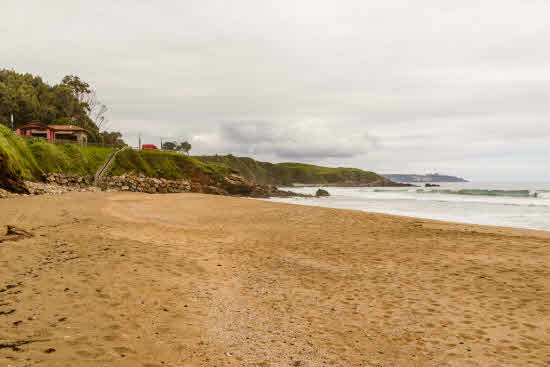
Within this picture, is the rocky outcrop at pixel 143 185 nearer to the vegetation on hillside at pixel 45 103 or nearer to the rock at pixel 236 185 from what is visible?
the rock at pixel 236 185

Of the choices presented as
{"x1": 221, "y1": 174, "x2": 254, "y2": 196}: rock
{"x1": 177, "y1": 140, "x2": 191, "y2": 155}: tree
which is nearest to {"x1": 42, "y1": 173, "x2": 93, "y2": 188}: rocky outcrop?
{"x1": 221, "y1": 174, "x2": 254, "y2": 196}: rock

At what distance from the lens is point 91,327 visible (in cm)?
447

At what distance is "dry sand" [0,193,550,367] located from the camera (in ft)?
13.9

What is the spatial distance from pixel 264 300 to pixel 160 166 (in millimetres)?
43349

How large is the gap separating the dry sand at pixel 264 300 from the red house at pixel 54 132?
3808cm

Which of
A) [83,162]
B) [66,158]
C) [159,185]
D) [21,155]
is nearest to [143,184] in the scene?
[159,185]

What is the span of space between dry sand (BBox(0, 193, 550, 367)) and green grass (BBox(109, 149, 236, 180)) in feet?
106

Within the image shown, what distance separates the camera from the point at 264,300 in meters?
6.32

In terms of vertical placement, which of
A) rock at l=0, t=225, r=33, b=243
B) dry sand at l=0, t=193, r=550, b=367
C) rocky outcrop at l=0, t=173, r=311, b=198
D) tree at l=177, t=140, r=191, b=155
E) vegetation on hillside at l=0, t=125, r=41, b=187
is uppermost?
tree at l=177, t=140, r=191, b=155

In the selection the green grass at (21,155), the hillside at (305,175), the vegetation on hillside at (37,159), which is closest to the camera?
the vegetation on hillside at (37,159)

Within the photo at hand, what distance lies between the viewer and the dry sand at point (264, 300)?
4230mm

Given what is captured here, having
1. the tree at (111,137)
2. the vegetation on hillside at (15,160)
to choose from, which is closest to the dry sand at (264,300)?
the vegetation on hillside at (15,160)

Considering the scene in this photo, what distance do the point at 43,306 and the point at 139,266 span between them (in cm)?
263

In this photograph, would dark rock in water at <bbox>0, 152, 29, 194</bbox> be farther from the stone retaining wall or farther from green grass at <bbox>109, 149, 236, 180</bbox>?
green grass at <bbox>109, 149, 236, 180</bbox>
